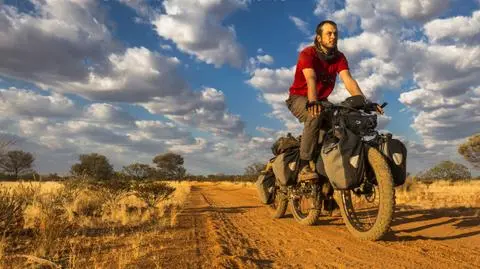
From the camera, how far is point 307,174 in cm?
555

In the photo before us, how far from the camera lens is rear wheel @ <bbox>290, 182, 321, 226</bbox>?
5.95 m

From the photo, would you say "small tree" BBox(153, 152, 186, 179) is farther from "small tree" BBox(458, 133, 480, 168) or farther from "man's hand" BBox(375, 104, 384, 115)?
"man's hand" BBox(375, 104, 384, 115)

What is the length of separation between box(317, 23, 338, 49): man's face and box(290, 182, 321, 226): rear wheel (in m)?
2.01

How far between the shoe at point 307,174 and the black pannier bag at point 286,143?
425 mm

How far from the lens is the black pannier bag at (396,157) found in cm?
450

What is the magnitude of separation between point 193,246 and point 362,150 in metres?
2.01

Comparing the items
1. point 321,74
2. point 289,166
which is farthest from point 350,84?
point 289,166

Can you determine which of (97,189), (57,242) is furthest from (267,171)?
(97,189)

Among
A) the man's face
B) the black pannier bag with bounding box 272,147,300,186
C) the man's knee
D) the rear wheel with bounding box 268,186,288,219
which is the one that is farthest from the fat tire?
the man's face

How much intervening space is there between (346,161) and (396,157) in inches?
21.8

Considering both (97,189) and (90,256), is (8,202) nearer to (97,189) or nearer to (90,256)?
(90,256)

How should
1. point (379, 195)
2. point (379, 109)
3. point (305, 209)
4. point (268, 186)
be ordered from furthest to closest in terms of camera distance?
point (268, 186) → point (305, 209) → point (379, 109) → point (379, 195)

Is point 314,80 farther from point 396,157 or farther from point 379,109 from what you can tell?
point 396,157

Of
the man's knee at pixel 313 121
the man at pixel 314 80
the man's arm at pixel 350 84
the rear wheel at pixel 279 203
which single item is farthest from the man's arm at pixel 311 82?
the rear wheel at pixel 279 203
